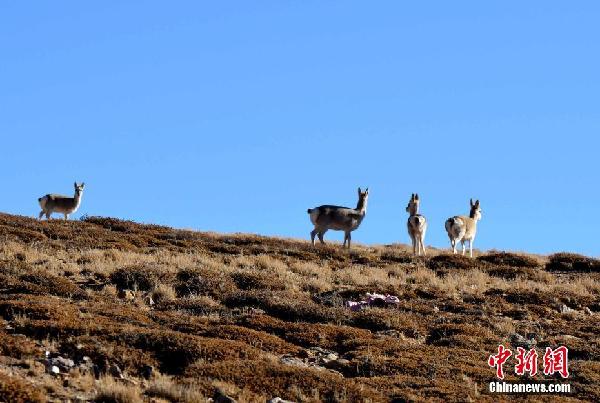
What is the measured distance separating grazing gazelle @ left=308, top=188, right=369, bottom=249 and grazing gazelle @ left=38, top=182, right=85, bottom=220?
1171cm

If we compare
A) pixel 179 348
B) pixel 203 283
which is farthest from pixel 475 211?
pixel 179 348

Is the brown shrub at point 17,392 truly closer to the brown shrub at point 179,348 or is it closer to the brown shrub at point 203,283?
the brown shrub at point 179,348

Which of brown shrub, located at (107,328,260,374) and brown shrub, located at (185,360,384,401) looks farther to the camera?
brown shrub, located at (107,328,260,374)

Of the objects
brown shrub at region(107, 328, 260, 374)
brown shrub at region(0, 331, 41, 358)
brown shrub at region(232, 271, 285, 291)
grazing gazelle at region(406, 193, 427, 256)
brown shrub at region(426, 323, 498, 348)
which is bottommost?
brown shrub at region(0, 331, 41, 358)

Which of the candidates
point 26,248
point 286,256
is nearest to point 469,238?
point 286,256

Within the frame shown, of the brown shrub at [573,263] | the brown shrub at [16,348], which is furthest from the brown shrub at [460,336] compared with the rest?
the brown shrub at [573,263]

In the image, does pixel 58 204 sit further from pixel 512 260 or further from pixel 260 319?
pixel 260 319

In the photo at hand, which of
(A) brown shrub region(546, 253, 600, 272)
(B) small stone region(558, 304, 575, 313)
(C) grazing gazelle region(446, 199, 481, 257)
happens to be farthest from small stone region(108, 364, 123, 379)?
(C) grazing gazelle region(446, 199, 481, 257)

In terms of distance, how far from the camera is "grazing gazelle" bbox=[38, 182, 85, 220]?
39.4 metres

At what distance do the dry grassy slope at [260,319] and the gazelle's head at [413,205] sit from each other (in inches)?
267

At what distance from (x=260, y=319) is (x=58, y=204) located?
26.0 meters

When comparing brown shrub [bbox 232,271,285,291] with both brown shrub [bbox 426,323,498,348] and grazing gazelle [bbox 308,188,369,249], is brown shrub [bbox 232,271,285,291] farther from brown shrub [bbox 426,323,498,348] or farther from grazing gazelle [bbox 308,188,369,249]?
grazing gazelle [bbox 308,188,369,249]

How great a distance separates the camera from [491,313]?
19.2 meters

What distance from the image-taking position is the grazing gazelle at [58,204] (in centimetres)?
3941
